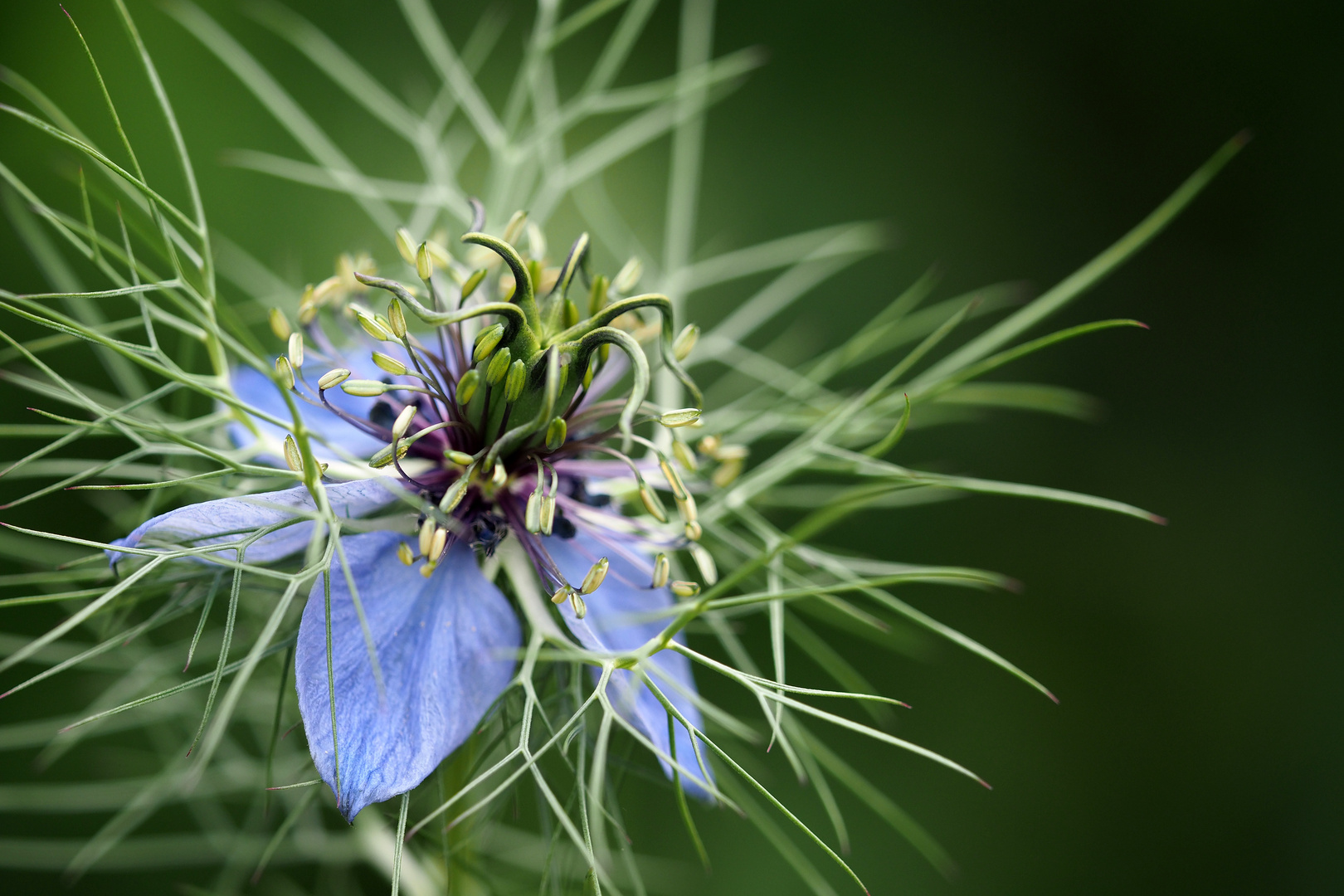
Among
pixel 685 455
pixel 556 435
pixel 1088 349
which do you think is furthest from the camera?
pixel 1088 349

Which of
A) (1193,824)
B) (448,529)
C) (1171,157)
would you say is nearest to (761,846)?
(1193,824)

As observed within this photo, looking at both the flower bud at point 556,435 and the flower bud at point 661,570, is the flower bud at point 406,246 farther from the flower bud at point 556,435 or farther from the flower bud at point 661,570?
the flower bud at point 661,570

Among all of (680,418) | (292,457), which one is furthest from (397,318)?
(680,418)

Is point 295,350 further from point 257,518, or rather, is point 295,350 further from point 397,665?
point 397,665

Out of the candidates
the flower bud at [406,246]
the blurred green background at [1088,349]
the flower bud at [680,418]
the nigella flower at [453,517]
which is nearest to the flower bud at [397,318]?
the nigella flower at [453,517]

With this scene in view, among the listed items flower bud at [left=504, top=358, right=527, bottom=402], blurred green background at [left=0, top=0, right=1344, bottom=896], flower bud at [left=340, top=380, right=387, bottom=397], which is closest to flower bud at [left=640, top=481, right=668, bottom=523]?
flower bud at [left=504, top=358, right=527, bottom=402]

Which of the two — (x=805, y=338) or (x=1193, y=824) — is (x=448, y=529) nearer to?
(x=805, y=338)

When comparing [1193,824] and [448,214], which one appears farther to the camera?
[1193,824]
